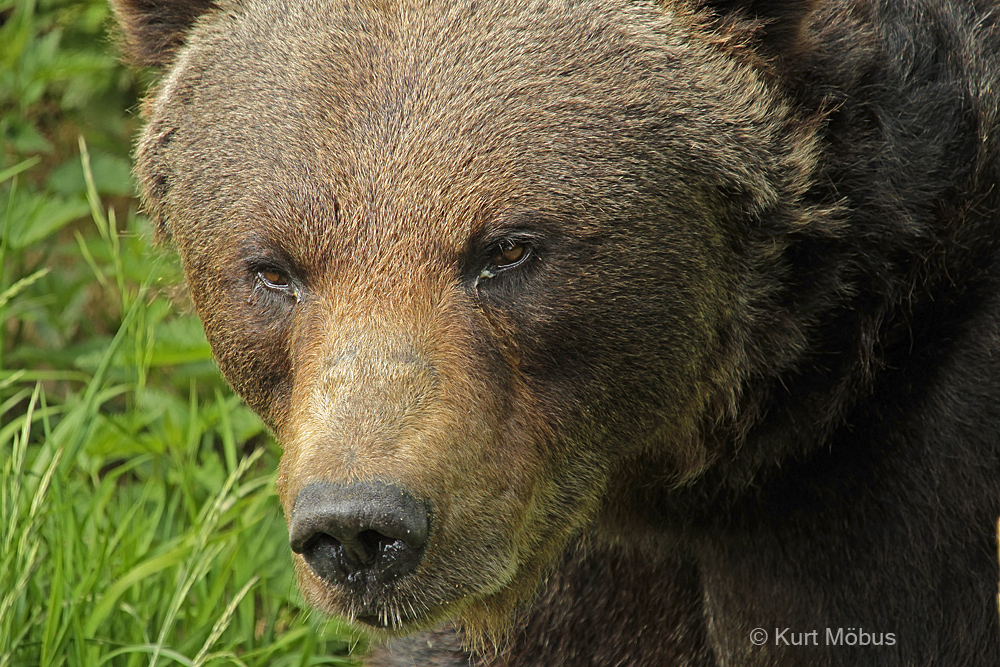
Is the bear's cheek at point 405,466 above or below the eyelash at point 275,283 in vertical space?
below

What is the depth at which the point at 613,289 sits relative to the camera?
10.6 ft

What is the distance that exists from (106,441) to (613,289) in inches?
101

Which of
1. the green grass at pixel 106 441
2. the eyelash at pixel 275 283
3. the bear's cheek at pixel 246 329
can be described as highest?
the eyelash at pixel 275 283

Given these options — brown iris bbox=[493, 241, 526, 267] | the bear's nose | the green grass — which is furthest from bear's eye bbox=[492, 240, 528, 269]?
the green grass

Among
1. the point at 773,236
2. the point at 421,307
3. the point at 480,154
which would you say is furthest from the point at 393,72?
the point at 773,236

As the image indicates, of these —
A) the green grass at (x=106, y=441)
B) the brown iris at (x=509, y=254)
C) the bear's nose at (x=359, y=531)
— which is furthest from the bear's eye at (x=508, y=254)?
the green grass at (x=106, y=441)

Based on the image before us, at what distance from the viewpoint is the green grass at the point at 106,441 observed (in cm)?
412

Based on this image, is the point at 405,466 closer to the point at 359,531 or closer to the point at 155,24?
the point at 359,531

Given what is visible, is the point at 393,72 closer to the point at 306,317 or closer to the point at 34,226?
the point at 306,317

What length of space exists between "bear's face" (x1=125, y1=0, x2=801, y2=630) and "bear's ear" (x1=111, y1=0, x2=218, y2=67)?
18.2 inches

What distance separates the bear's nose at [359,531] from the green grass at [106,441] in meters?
0.83

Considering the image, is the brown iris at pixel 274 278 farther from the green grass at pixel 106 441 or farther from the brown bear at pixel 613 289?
the green grass at pixel 106 441

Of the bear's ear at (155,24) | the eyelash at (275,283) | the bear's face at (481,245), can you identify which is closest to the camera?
the bear's face at (481,245)

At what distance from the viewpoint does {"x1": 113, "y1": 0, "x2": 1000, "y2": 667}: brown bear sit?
3.13 metres
